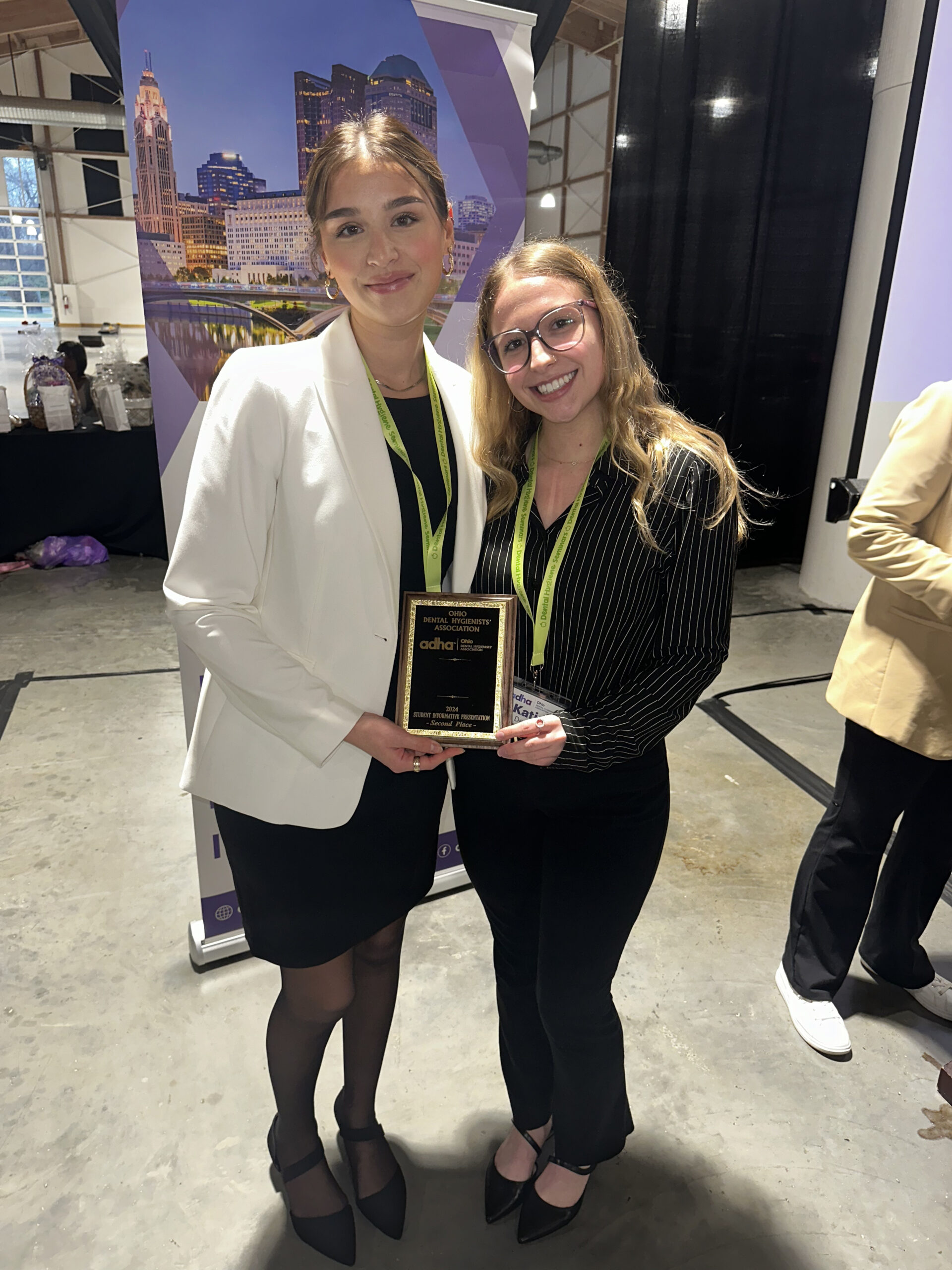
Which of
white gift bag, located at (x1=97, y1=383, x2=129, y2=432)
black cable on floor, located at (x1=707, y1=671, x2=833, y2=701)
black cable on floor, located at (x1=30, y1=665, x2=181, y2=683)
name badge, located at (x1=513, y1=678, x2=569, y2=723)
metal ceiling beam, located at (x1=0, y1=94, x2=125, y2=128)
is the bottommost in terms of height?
black cable on floor, located at (x1=30, y1=665, x2=181, y2=683)

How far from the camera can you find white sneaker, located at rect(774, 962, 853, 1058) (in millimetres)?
1977

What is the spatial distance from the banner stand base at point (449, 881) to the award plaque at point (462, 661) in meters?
1.46

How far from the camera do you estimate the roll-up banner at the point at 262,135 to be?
5.10 feet

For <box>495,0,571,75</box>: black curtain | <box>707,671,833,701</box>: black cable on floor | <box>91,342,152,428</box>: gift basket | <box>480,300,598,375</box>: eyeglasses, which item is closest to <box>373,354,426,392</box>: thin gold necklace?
<box>480,300,598,375</box>: eyeglasses

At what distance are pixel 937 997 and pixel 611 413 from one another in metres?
1.82

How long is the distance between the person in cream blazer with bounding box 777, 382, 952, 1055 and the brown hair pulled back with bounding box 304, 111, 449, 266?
3.49 feet

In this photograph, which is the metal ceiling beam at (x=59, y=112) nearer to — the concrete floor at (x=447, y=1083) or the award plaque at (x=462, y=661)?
the concrete floor at (x=447, y=1083)

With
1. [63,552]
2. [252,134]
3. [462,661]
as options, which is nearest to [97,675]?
[63,552]

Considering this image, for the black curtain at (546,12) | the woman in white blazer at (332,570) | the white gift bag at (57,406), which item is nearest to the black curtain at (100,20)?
the black curtain at (546,12)

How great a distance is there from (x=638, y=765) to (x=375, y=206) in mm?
947

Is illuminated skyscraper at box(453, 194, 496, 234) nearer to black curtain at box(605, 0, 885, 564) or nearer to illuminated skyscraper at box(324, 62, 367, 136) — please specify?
illuminated skyscraper at box(324, 62, 367, 136)

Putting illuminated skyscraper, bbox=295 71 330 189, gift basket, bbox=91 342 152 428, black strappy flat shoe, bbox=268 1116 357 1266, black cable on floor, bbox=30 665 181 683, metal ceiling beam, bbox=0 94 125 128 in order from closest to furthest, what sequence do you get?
black strappy flat shoe, bbox=268 1116 357 1266
illuminated skyscraper, bbox=295 71 330 189
black cable on floor, bbox=30 665 181 683
gift basket, bbox=91 342 152 428
metal ceiling beam, bbox=0 94 125 128

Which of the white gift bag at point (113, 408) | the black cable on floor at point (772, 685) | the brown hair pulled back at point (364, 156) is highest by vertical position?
the brown hair pulled back at point (364, 156)

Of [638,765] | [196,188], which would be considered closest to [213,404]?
[196,188]
